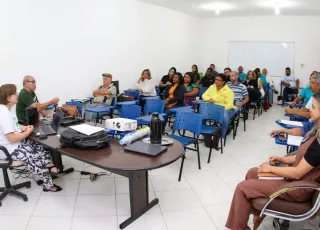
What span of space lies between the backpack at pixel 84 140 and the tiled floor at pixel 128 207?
73 centimetres

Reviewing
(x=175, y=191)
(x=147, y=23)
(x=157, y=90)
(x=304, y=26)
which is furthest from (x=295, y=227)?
(x=304, y=26)

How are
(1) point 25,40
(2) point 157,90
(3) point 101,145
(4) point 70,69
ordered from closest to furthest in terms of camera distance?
(3) point 101,145, (1) point 25,40, (4) point 70,69, (2) point 157,90

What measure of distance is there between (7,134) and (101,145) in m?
0.99

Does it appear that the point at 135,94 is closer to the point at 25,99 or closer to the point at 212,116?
the point at 212,116

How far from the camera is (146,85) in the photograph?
21.3 feet

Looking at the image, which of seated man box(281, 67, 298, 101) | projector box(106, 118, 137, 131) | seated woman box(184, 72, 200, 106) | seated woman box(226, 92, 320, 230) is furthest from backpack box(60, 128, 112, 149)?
seated man box(281, 67, 298, 101)

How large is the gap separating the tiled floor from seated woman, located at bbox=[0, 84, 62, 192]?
35 cm

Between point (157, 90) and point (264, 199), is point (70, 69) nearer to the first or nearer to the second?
point (157, 90)

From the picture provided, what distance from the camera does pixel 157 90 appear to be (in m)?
6.87

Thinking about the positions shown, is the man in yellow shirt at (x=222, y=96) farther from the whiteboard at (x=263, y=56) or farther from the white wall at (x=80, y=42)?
the whiteboard at (x=263, y=56)

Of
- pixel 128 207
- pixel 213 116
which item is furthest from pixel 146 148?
pixel 213 116

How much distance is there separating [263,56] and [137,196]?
795cm

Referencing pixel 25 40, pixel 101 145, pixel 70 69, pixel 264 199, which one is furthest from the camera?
pixel 70 69

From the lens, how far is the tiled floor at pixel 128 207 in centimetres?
244
